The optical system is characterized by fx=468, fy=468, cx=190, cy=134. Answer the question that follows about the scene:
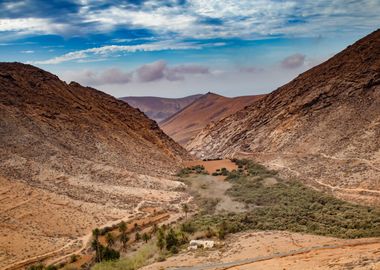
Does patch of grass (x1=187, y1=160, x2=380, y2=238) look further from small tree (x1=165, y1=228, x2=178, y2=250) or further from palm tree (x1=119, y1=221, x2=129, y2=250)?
palm tree (x1=119, y1=221, x2=129, y2=250)

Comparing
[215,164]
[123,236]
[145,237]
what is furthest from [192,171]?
[123,236]

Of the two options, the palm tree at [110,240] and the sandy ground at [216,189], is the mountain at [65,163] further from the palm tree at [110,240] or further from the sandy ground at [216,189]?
the palm tree at [110,240]

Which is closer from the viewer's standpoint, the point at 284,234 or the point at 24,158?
the point at 284,234

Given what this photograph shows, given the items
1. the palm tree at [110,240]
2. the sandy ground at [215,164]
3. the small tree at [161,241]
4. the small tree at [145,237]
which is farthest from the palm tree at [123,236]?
the sandy ground at [215,164]

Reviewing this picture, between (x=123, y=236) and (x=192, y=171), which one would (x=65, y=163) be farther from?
(x=123, y=236)

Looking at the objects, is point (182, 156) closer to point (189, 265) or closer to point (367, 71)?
point (367, 71)

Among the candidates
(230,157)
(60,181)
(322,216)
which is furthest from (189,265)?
(230,157)
